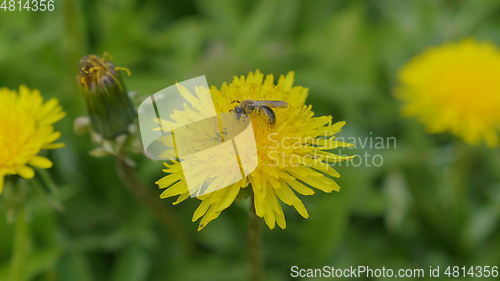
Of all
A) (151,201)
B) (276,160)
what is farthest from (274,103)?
(151,201)

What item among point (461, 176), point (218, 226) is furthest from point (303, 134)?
point (461, 176)

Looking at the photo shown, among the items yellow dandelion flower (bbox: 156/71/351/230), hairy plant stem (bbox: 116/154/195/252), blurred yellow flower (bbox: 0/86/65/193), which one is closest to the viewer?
yellow dandelion flower (bbox: 156/71/351/230)

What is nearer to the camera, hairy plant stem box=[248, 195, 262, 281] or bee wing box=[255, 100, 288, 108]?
bee wing box=[255, 100, 288, 108]

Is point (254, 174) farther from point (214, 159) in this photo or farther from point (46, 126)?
point (46, 126)

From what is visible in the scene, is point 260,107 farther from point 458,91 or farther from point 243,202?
point 458,91

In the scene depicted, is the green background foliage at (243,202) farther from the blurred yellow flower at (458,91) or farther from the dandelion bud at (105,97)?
the dandelion bud at (105,97)

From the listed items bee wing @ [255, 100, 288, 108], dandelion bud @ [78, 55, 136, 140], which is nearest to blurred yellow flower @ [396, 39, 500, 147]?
bee wing @ [255, 100, 288, 108]

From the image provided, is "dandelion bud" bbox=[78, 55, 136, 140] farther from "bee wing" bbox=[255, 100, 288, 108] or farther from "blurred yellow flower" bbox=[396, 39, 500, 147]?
"blurred yellow flower" bbox=[396, 39, 500, 147]
